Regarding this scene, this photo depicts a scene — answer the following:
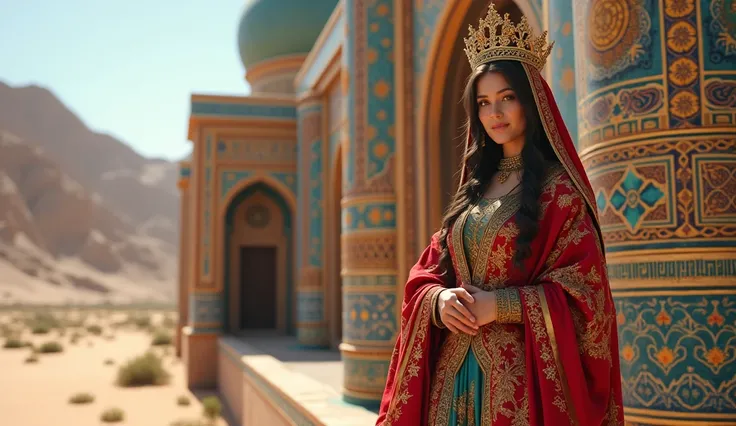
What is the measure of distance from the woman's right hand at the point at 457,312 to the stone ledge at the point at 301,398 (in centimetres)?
272

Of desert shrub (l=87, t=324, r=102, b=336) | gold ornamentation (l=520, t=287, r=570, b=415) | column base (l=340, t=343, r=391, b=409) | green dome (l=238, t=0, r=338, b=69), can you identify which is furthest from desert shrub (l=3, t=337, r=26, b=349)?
gold ornamentation (l=520, t=287, r=570, b=415)

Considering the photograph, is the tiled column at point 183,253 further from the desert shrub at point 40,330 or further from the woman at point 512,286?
the woman at point 512,286

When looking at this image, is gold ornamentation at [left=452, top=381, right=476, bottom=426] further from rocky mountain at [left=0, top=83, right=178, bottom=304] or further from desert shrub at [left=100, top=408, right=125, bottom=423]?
rocky mountain at [left=0, top=83, right=178, bottom=304]

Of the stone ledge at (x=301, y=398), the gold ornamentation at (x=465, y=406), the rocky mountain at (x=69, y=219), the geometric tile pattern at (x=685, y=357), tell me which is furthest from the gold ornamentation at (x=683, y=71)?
the rocky mountain at (x=69, y=219)

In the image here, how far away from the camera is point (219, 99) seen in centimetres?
1352

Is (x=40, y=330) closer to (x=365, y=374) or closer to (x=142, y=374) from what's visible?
(x=142, y=374)

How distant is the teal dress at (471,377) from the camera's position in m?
2.26

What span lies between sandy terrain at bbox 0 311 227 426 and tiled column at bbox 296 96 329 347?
226 centimetres

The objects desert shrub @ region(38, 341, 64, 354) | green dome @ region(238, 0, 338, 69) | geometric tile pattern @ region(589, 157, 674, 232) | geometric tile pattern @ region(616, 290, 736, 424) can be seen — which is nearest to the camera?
geometric tile pattern @ region(616, 290, 736, 424)

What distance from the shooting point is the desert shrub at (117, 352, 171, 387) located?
1342 centimetres

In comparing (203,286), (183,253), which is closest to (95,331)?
(183,253)

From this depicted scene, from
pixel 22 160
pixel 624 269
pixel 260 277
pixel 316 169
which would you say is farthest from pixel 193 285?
pixel 22 160

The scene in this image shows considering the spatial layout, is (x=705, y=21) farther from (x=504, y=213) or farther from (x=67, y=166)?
(x=67, y=166)

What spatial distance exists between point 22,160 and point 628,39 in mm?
61303
